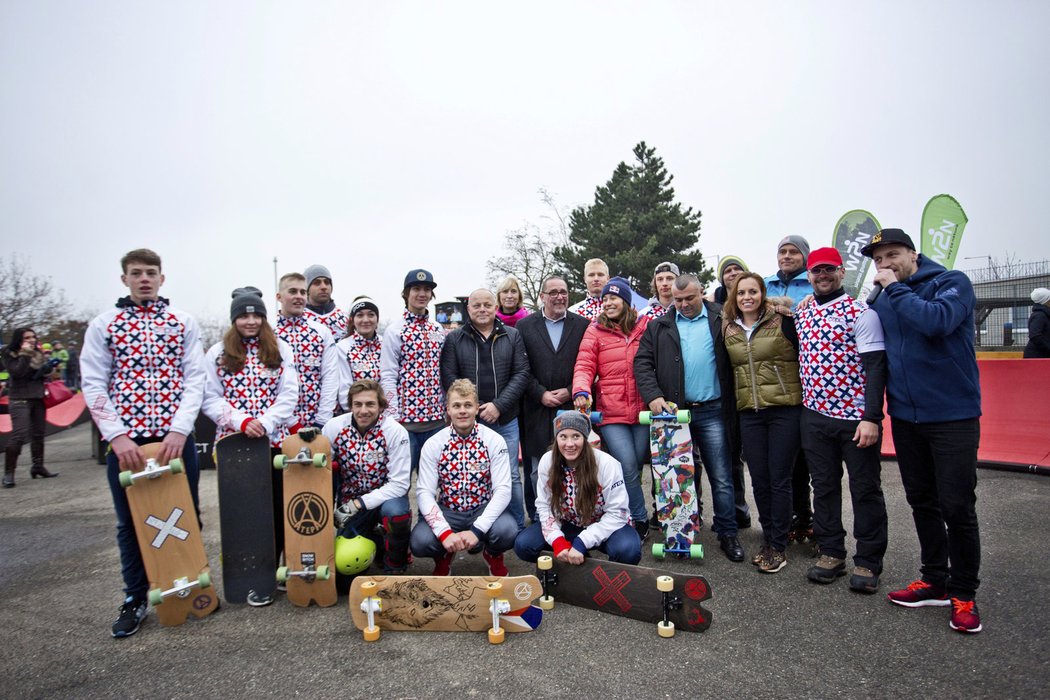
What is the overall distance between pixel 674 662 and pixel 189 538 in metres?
2.71

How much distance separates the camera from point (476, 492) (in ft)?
12.7

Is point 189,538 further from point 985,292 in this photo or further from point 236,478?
point 985,292

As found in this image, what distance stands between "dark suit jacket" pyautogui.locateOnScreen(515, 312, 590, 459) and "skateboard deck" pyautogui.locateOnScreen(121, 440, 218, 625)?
2.39m

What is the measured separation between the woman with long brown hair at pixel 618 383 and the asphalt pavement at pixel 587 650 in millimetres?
745

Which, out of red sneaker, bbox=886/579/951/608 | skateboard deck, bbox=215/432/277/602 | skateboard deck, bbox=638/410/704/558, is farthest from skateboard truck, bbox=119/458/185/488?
red sneaker, bbox=886/579/951/608

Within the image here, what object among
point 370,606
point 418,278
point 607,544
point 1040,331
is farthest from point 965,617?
point 1040,331

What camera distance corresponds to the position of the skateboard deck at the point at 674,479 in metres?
4.03

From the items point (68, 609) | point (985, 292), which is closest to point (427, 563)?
point (68, 609)

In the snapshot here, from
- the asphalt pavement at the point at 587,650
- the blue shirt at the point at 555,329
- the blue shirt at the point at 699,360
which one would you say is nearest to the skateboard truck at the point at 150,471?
the asphalt pavement at the point at 587,650

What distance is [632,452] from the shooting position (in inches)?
169

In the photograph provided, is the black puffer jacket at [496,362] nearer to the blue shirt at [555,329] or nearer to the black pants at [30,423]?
the blue shirt at [555,329]

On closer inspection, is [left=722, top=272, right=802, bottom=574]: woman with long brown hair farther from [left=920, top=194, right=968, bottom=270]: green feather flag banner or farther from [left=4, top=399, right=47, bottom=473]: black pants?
[left=4, top=399, right=47, bottom=473]: black pants

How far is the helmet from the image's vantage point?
3584mm

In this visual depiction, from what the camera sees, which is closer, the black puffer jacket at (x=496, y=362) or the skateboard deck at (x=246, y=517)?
the skateboard deck at (x=246, y=517)
